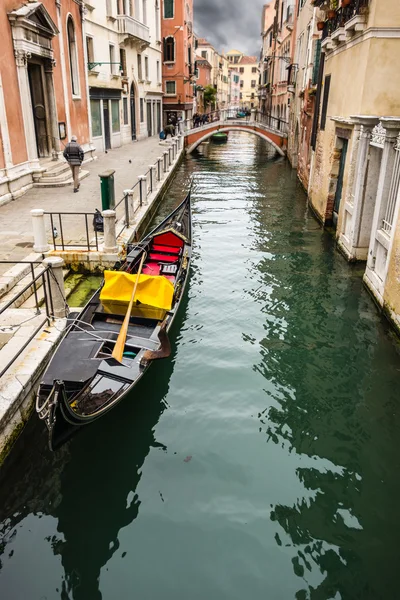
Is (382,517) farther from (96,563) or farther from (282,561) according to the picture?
(96,563)

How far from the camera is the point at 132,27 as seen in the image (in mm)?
23266

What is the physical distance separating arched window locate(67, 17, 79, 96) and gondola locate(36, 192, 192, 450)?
12.0 m

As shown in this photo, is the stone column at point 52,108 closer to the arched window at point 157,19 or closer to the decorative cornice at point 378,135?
the decorative cornice at point 378,135

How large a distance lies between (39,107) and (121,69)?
11984 millimetres

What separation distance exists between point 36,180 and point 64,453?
951 centimetres

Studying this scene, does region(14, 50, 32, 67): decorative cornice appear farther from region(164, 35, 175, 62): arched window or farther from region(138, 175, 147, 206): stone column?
region(164, 35, 175, 62): arched window

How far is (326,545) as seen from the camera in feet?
11.6

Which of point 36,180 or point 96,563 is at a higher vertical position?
point 36,180

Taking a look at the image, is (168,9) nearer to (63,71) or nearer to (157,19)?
(157,19)

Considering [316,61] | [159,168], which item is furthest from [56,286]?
[316,61]

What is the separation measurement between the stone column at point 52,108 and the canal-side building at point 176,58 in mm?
22213

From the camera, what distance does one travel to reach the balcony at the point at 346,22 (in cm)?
775

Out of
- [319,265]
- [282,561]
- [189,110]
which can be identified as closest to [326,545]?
[282,561]

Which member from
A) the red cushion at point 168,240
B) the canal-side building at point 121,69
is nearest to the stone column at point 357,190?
the red cushion at point 168,240
